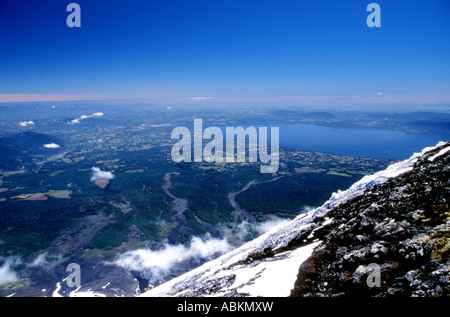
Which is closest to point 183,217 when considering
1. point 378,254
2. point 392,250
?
point 378,254

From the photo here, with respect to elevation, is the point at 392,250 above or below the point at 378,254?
above

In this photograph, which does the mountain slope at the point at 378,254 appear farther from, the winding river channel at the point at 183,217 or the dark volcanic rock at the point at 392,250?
the winding river channel at the point at 183,217

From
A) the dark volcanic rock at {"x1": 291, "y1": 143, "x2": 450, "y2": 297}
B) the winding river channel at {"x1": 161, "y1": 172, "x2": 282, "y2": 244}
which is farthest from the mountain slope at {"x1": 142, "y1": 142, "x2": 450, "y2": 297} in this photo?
the winding river channel at {"x1": 161, "y1": 172, "x2": 282, "y2": 244}

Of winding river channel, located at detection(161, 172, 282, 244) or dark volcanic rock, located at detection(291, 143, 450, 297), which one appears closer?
dark volcanic rock, located at detection(291, 143, 450, 297)

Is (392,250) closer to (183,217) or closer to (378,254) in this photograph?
(378,254)

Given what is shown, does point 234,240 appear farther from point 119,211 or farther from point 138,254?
point 119,211

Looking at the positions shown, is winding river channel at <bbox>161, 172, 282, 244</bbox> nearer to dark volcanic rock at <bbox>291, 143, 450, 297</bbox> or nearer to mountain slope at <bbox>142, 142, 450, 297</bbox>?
mountain slope at <bbox>142, 142, 450, 297</bbox>

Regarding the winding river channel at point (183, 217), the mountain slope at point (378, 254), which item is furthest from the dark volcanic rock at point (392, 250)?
the winding river channel at point (183, 217)

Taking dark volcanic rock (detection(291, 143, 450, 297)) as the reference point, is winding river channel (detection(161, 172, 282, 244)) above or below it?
below

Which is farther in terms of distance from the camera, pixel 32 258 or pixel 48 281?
pixel 32 258
